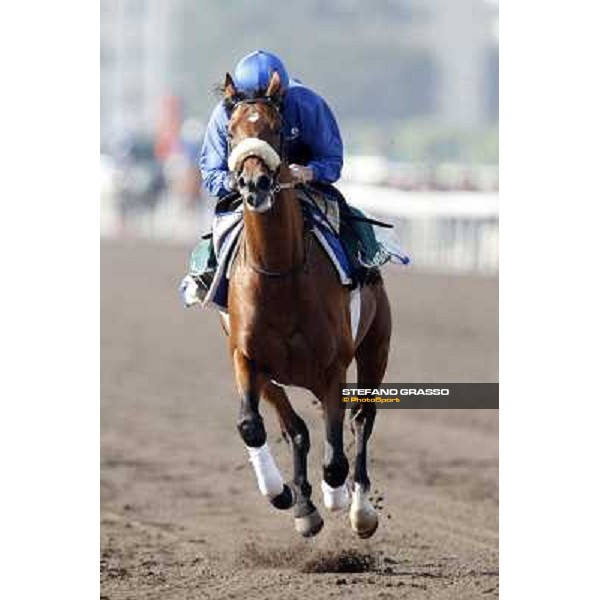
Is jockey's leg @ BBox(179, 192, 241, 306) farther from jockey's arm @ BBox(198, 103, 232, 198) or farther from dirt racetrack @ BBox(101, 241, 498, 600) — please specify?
dirt racetrack @ BBox(101, 241, 498, 600)

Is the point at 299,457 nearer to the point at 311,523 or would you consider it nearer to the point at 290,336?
the point at 311,523

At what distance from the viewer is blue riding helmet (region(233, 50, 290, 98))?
6324mm

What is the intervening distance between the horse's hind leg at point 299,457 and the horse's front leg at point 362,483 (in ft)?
0.44

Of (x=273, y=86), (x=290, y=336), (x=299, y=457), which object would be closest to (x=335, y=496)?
(x=299, y=457)

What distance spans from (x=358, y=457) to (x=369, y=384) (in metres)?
0.28

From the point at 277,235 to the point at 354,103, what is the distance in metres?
24.5

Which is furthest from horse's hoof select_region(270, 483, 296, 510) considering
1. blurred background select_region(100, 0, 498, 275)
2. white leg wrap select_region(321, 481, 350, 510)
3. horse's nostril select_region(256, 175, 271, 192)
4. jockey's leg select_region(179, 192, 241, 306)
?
blurred background select_region(100, 0, 498, 275)

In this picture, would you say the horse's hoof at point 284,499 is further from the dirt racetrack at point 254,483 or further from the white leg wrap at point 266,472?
the dirt racetrack at point 254,483

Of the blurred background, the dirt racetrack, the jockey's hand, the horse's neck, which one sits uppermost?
the blurred background

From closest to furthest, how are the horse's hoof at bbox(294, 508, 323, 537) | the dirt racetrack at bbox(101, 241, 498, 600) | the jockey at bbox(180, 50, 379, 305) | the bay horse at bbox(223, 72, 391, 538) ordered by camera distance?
the jockey at bbox(180, 50, 379, 305) → the bay horse at bbox(223, 72, 391, 538) → the horse's hoof at bbox(294, 508, 323, 537) → the dirt racetrack at bbox(101, 241, 498, 600)

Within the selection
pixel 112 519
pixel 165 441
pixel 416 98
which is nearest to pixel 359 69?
pixel 416 98

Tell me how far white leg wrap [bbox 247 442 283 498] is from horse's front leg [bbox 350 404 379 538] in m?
0.31

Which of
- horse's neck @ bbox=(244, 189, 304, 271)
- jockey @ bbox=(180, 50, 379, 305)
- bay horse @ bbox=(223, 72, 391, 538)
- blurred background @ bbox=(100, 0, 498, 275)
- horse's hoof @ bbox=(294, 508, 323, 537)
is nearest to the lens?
jockey @ bbox=(180, 50, 379, 305)
